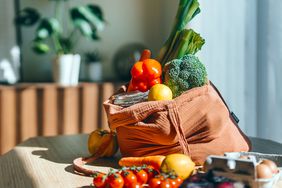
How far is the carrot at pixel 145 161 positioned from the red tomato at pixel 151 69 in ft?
0.78

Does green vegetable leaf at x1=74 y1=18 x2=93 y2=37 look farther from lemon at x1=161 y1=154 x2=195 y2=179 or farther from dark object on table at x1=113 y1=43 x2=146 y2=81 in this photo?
lemon at x1=161 y1=154 x2=195 y2=179

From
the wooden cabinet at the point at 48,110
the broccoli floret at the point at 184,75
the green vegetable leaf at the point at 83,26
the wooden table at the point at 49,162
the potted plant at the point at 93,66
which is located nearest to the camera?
the wooden table at the point at 49,162

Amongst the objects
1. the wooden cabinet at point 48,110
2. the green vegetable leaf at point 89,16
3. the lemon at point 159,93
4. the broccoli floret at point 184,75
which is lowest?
the wooden cabinet at point 48,110

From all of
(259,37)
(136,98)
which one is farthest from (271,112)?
(136,98)

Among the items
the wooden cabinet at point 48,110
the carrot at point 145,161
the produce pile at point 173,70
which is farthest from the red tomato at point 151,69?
the wooden cabinet at point 48,110

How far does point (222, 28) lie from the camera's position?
2463mm

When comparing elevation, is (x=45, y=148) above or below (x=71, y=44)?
below

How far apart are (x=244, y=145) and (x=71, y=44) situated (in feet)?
6.88

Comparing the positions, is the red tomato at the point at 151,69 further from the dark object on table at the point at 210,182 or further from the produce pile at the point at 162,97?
the dark object on table at the point at 210,182

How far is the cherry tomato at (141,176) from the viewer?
1156 mm

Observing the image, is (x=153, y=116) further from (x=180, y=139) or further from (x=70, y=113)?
(x=70, y=113)

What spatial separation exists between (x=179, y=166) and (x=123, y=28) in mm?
2519

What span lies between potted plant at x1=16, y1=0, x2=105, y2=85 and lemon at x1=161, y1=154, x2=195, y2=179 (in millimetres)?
2122

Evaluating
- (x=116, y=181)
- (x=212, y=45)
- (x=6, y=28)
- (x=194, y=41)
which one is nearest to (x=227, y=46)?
(x=212, y=45)
